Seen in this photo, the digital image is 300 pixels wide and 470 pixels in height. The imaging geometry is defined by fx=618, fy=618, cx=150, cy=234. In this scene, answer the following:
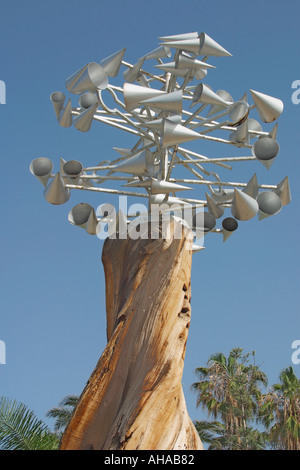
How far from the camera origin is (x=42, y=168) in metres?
9.77

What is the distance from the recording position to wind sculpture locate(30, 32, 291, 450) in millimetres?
7438

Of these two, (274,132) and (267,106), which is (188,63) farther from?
(274,132)

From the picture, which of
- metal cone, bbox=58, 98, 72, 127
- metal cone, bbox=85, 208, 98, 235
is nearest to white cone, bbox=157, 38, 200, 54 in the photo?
metal cone, bbox=58, 98, 72, 127

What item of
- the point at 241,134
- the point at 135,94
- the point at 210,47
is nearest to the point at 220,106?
the point at 241,134

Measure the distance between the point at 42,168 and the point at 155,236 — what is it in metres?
2.41

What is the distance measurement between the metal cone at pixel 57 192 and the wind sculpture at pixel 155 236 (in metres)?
0.02

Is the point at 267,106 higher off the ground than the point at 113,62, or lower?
lower

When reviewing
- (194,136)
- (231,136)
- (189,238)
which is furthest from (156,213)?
(231,136)

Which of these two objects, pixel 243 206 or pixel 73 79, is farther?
pixel 73 79

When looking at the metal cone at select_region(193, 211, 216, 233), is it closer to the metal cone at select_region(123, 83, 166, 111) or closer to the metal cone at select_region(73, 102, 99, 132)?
the metal cone at select_region(73, 102, 99, 132)

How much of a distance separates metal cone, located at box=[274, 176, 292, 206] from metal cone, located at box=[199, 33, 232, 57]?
2.11 metres

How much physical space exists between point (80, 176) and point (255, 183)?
275cm

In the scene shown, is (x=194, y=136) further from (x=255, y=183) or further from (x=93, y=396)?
(x=93, y=396)

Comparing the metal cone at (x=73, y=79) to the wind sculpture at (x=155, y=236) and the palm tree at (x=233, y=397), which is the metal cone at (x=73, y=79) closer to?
the wind sculpture at (x=155, y=236)
